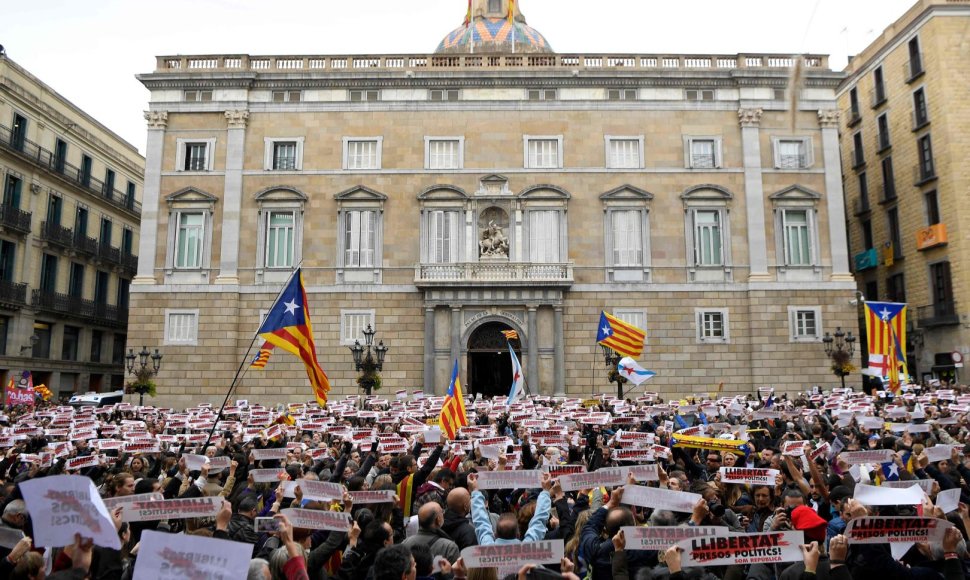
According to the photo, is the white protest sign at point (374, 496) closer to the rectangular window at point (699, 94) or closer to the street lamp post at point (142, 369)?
the street lamp post at point (142, 369)

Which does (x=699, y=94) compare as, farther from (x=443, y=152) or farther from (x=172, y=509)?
(x=172, y=509)

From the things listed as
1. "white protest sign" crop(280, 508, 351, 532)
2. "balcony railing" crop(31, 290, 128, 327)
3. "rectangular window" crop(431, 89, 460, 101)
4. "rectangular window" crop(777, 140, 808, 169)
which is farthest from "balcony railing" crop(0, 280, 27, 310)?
"rectangular window" crop(777, 140, 808, 169)

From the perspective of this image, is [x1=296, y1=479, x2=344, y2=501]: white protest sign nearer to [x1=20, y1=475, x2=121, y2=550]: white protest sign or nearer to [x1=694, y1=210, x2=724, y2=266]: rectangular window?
[x1=20, y1=475, x2=121, y2=550]: white protest sign

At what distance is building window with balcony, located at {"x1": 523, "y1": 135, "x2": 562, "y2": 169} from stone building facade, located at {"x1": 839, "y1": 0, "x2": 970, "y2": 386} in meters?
18.7

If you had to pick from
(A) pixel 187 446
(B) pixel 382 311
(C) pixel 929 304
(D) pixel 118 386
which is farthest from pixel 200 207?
(C) pixel 929 304

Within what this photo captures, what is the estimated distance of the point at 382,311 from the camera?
35312 mm

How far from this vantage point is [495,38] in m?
53.3

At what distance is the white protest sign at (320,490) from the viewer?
750cm

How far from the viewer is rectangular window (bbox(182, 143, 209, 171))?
36656mm

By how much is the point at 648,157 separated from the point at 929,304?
55.5 ft

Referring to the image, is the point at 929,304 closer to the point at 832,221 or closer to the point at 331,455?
the point at 832,221

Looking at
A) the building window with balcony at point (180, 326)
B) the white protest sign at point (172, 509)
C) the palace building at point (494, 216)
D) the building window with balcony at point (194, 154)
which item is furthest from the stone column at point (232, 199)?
the white protest sign at point (172, 509)

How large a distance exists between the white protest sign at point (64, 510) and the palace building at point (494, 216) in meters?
29.2

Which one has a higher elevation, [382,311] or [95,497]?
[382,311]
